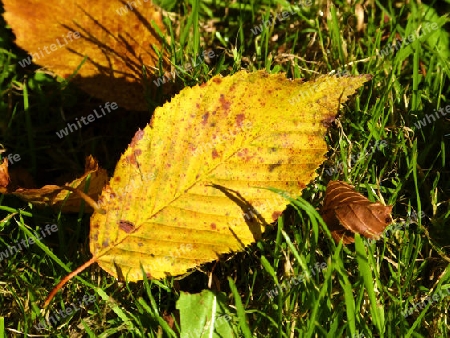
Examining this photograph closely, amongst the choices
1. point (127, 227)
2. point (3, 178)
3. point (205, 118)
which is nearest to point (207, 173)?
point (205, 118)

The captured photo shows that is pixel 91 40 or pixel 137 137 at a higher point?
pixel 91 40

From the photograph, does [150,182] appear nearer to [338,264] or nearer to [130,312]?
[130,312]

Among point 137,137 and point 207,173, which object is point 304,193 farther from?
point 137,137

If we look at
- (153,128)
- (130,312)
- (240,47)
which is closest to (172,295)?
(130,312)

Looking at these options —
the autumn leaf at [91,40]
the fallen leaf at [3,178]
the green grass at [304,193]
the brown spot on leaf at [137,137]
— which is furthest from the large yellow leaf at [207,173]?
the autumn leaf at [91,40]

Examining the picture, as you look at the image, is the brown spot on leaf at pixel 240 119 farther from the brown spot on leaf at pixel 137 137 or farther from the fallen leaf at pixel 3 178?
the fallen leaf at pixel 3 178

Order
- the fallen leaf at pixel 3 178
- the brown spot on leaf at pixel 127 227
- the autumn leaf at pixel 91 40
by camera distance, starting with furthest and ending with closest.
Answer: the autumn leaf at pixel 91 40 → the fallen leaf at pixel 3 178 → the brown spot on leaf at pixel 127 227
